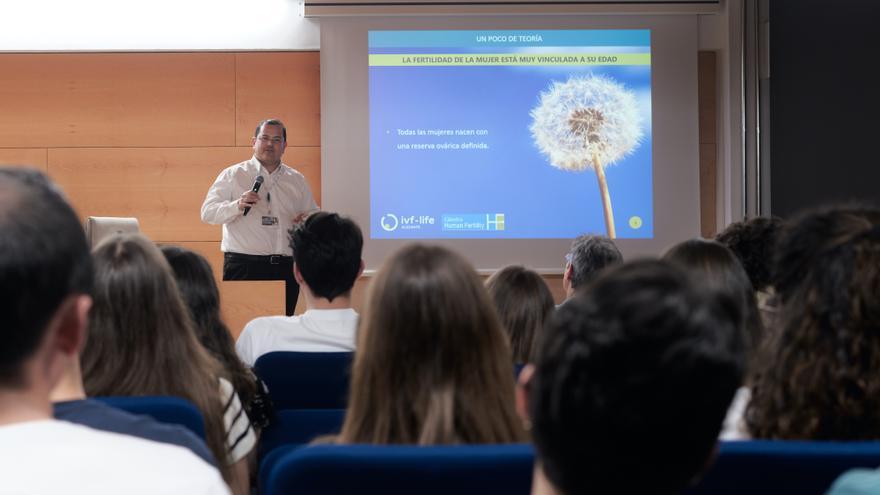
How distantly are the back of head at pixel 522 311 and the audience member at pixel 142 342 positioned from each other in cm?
94

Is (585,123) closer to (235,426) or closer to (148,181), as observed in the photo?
(148,181)

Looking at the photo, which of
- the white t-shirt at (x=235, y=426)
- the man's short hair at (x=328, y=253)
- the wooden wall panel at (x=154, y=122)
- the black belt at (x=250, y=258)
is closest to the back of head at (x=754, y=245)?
the man's short hair at (x=328, y=253)

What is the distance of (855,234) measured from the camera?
4.32ft

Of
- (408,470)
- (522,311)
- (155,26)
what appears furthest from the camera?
(155,26)

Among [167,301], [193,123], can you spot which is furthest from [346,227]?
[193,123]

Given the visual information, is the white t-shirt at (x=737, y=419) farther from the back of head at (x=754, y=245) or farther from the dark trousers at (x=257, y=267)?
the dark trousers at (x=257, y=267)

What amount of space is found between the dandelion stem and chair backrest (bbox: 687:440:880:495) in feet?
17.8

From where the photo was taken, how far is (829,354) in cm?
133

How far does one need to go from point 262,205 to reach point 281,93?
109cm

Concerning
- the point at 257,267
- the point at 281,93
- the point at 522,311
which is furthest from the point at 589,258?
the point at 281,93

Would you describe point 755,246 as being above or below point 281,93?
below

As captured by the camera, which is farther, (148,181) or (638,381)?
(148,181)

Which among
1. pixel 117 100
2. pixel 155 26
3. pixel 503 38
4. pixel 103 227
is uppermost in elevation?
pixel 155 26

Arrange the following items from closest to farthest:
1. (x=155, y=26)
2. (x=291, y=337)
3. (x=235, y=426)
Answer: (x=235, y=426)
(x=291, y=337)
(x=155, y=26)
